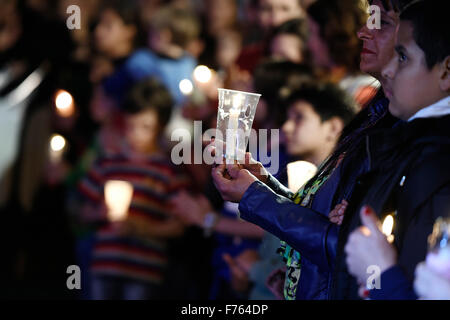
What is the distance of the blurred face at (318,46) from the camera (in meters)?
4.00

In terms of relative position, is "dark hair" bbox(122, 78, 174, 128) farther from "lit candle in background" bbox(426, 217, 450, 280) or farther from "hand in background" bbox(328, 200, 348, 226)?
"lit candle in background" bbox(426, 217, 450, 280)

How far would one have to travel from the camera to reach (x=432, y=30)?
186 cm

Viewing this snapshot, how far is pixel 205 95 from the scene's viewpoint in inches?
197

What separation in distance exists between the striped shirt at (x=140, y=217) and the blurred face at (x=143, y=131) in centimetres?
9

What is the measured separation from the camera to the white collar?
1.83m

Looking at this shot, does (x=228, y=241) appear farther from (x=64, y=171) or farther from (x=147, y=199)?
(x=64, y=171)

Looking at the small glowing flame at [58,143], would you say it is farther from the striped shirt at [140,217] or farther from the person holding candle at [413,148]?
the person holding candle at [413,148]

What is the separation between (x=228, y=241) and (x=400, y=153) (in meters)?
2.32

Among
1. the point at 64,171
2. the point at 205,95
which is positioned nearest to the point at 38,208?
the point at 64,171

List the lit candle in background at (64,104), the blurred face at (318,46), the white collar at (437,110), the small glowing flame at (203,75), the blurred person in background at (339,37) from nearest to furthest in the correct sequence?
1. the white collar at (437,110)
2. the blurred person in background at (339,37)
3. the blurred face at (318,46)
4. the small glowing flame at (203,75)
5. the lit candle in background at (64,104)

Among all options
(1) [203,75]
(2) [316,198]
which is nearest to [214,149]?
(2) [316,198]

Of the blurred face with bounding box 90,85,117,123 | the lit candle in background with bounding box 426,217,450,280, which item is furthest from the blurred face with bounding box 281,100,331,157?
the blurred face with bounding box 90,85,117,123

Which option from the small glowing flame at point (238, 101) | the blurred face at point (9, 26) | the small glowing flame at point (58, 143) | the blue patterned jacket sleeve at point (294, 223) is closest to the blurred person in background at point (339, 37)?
the small glowing flame at point (238, 101)

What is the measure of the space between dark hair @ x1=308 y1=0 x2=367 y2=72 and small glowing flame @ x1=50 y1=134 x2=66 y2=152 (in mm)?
2268
